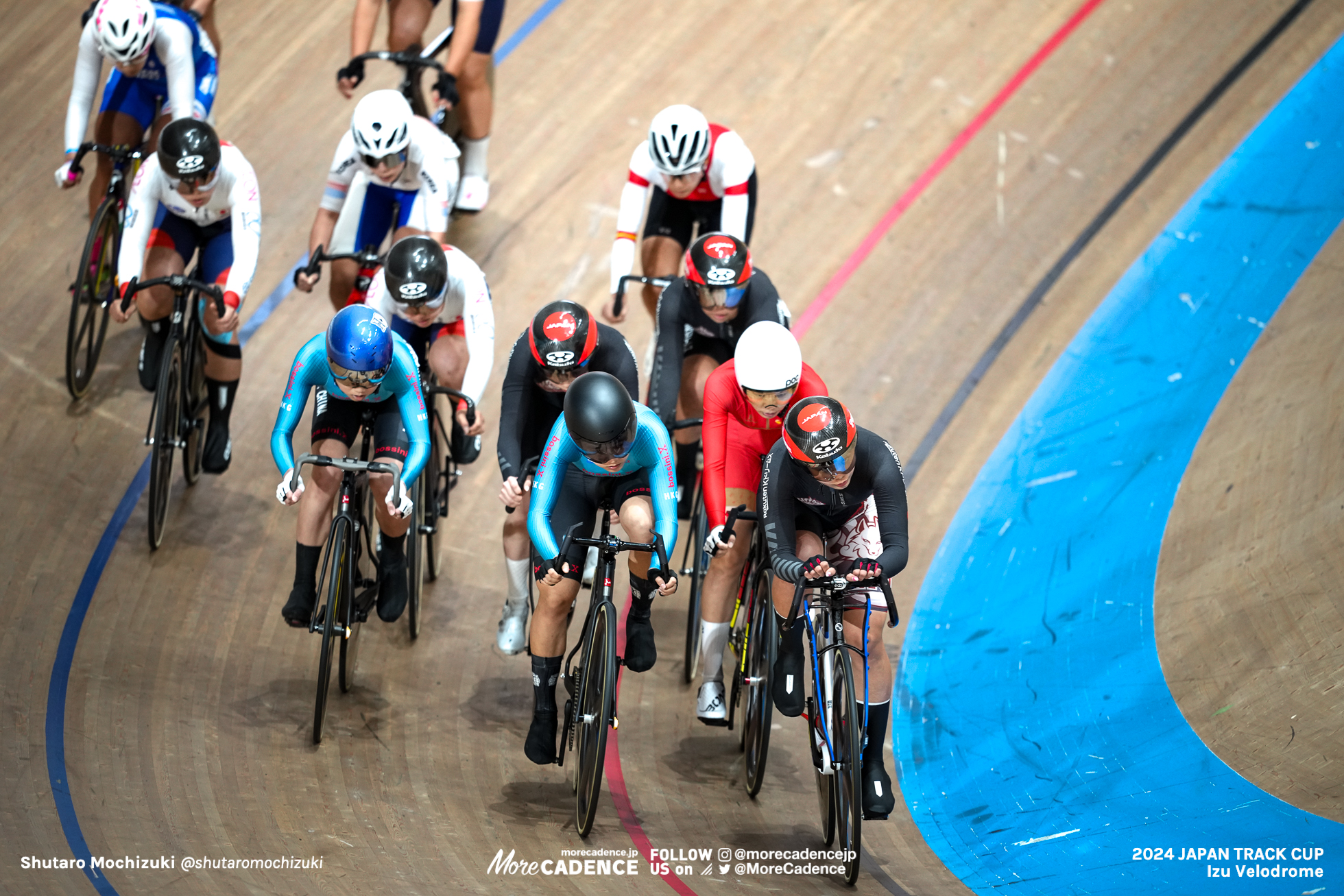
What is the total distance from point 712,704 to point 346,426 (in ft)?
5.26

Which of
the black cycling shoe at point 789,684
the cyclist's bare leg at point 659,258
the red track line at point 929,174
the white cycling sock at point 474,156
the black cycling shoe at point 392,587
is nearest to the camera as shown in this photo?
the black cycling shoe at point 789,684

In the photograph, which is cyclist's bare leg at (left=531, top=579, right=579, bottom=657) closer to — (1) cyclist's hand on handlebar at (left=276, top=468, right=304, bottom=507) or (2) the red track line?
(1) cyclist's hand on handlebar at (left=276, top=468, right=304, bottom=507)

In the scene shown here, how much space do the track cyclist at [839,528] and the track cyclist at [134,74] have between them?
11.7 ft

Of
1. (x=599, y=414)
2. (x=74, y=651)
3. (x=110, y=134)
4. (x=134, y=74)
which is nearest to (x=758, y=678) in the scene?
(x=599, y=414)

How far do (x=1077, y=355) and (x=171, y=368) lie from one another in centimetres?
437

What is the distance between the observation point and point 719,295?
486 cm

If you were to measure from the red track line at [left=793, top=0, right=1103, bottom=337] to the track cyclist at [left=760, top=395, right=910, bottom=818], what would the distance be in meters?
2.97

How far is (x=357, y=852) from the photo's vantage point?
13.0 ft

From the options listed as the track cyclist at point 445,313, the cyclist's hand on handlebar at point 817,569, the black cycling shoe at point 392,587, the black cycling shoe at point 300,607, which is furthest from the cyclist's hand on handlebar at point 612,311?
the cyclist's hand on handlebar at point 817,569

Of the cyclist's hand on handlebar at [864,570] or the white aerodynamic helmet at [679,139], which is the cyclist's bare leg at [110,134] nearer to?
the white aerodynamic helmet at [679,139]

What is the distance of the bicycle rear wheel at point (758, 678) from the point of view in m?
4.42

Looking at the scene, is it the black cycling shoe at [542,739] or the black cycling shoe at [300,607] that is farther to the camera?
the black cycling shoe at [300,607]

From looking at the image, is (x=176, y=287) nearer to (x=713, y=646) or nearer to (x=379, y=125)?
(x=379, y=125)

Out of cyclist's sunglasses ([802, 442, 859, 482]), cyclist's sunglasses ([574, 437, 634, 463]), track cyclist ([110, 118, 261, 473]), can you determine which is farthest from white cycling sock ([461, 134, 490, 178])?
cyclist's sunglasses ([802, 442, 859, 482])
